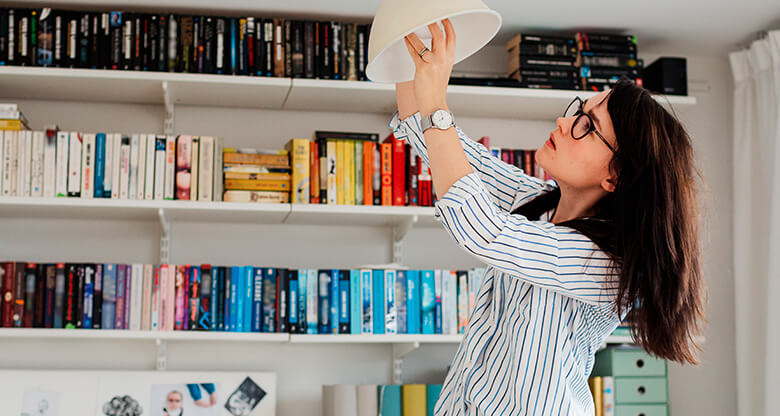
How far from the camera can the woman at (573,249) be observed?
95 centimetres

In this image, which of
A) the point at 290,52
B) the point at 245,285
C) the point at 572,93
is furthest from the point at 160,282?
the point at 572,93

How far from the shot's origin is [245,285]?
94.0 inches

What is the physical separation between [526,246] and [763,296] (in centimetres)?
204

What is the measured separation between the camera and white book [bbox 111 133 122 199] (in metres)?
2.35

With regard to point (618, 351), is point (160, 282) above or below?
above

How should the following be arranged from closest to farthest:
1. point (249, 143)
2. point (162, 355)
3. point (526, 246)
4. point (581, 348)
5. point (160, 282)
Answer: point (526, 246) < point (581, 348) < point (160, 282) < point (162, 355) < point (249, 143)

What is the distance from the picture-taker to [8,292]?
229 centimetres

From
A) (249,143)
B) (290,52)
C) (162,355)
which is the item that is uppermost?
(290,52)

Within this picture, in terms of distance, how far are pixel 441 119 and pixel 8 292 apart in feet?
5.82

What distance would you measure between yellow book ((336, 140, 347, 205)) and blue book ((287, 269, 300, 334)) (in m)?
0.25

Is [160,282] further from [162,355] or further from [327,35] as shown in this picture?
[327,35]

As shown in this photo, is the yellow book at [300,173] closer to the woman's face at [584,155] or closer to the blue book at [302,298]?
the blue book at [302,298]

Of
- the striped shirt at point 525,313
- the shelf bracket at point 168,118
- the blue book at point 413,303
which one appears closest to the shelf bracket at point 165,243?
the shelf bracket at point 168,118

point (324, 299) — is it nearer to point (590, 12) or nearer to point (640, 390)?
point (640, 390)
